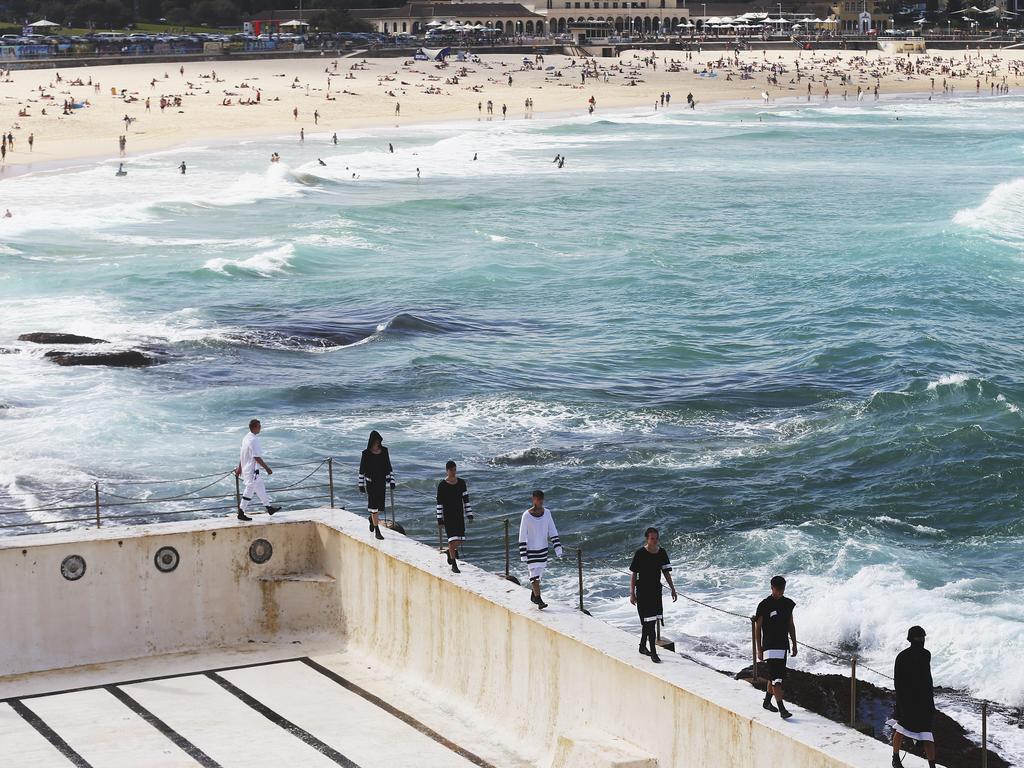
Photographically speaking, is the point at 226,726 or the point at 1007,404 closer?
the point at 226,726

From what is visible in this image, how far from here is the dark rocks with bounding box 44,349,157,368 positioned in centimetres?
3027

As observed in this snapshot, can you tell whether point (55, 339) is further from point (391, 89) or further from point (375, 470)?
point (391, 89)

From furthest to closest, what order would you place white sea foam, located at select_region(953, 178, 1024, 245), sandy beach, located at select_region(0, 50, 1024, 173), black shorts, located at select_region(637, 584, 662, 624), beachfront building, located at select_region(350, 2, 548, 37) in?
beachfront building, located at select_region(350, 2, 548, 37) → sandy beach, located at select_region(0, 50, 1024, 173) → white sea foam, located at select_region(953, 178, 1024, 245) → black shorts, located at select_region(637, 584, 662, 624)

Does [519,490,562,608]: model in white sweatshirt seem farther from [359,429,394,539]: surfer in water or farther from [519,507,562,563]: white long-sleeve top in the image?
[359,429,394,539]: surfer in water

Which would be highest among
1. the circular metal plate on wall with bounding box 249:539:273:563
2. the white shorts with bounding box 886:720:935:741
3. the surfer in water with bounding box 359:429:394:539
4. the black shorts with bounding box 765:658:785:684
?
the surfer in water with bounding box 359:429:394:539

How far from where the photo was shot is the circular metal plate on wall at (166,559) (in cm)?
1480

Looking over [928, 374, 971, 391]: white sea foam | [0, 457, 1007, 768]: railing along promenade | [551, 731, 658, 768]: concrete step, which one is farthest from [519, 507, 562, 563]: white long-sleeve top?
[928, 374, 971, 391]: white sea foam

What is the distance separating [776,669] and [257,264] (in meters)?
33.4

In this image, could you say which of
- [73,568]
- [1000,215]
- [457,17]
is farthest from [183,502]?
[457,17]

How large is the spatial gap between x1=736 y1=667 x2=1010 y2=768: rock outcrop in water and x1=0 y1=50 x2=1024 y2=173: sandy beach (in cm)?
5563

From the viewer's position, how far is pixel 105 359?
1204 inches

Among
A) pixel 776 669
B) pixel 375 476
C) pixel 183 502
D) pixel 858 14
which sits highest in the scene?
pixel 858 14

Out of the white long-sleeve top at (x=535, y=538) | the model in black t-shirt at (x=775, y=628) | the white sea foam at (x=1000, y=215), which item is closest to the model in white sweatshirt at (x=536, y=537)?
the white long-sleeve top at (x=535, y=538)

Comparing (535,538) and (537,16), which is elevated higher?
(537,16)
